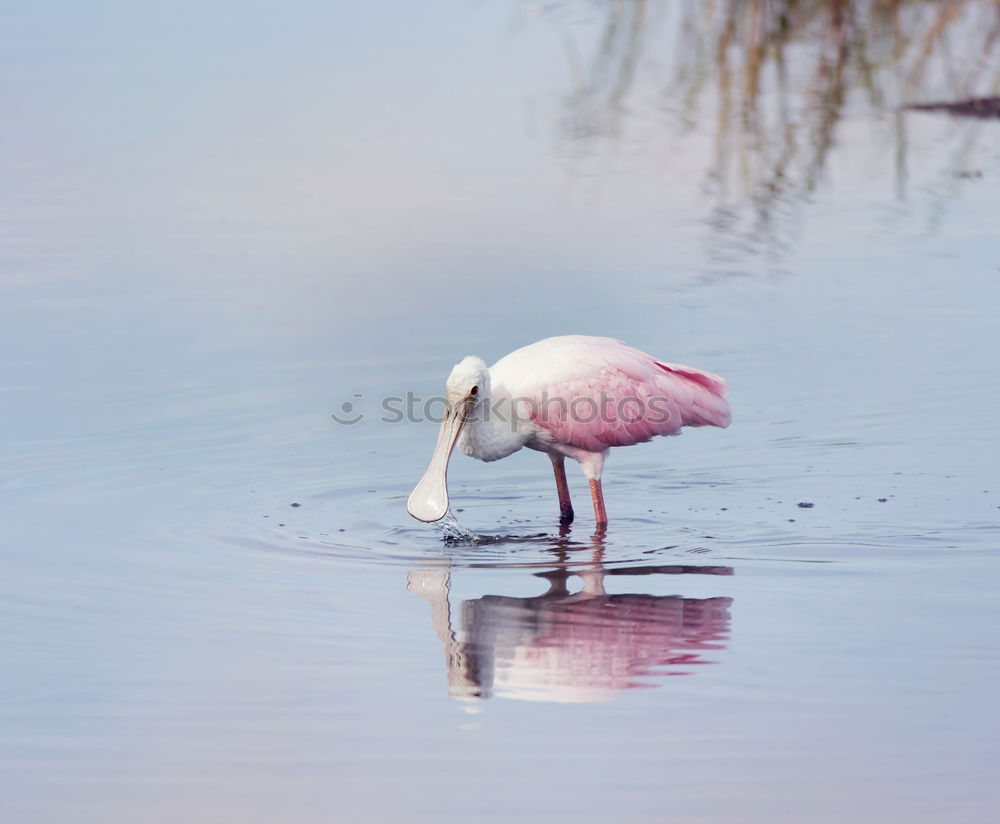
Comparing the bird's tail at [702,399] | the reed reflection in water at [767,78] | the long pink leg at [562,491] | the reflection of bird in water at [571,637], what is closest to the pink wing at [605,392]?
the bird's tail at [702,399]

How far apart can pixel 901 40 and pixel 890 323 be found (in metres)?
7.17

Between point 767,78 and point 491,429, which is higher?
point 767,78

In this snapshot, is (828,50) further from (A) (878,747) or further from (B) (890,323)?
(A) (878,747)

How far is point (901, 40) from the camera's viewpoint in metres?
15.6

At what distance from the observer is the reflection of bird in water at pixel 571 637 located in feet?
16.1

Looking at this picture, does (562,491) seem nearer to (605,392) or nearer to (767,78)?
(605,392)

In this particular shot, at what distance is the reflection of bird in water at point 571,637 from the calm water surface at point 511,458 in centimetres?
2

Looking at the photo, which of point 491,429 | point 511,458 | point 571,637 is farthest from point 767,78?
point 571,637

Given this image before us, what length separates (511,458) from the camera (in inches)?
317

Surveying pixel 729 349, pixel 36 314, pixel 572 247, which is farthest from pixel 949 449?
pixel 36 314

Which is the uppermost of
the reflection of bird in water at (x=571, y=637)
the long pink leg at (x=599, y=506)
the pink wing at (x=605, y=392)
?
the pink wing at (x=605, y=392)

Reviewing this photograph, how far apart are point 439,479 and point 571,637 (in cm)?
154

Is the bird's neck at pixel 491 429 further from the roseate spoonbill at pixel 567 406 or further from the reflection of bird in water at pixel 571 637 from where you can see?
the reflection of bird in water at pixel 571 637

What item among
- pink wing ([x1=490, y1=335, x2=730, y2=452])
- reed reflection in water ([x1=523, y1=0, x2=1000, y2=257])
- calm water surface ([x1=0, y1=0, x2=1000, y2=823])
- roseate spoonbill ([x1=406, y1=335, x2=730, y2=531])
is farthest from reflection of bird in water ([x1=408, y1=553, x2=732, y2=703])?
reed reflection in water ([x1=523, y1=0, x2=1000, y2=257])
